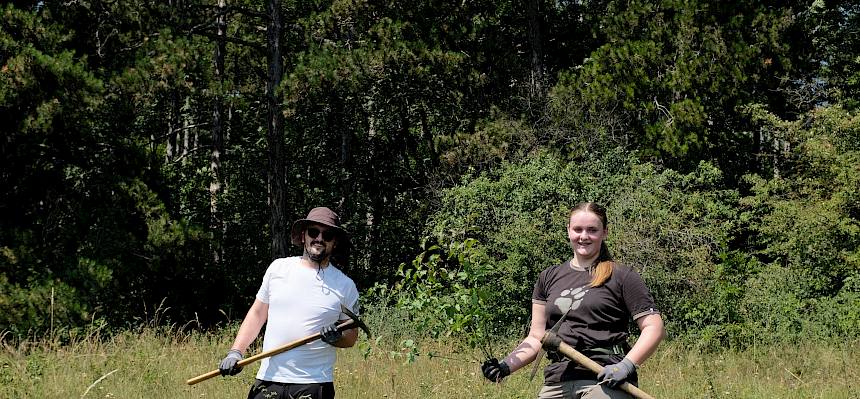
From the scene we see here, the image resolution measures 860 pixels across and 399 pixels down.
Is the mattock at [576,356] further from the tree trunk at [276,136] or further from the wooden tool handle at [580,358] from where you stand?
the tree trunk at [276,136]

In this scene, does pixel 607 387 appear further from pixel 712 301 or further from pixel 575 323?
pixel 712 301

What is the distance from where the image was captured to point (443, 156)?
16.8 m

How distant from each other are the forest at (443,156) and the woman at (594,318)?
359 cm

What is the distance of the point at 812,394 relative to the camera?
698cm

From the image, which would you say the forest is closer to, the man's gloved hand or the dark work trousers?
the dark work trousers

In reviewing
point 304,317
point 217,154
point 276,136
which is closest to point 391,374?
point 304,317

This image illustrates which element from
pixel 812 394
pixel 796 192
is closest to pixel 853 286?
pixel 796 192

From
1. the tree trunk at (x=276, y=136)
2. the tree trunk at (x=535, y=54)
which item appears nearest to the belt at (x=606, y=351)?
the tree trunk at (x=276, y=136)

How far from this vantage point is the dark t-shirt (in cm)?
340

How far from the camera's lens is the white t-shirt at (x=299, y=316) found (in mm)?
3857

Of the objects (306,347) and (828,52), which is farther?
(828,52)

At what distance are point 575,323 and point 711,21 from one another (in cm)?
1383

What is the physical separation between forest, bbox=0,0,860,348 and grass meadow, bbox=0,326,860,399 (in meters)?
0.66

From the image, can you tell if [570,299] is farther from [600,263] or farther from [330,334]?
[330,334]
